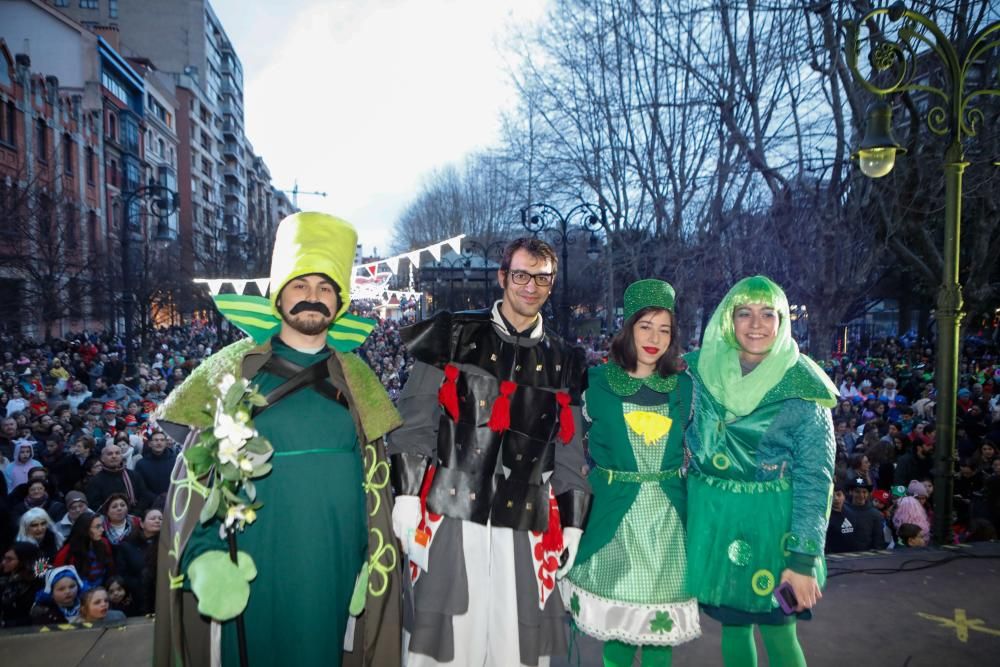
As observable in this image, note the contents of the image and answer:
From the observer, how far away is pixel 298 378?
2.60 m

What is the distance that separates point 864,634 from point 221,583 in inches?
149

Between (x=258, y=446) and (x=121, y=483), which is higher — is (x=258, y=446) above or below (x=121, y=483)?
above

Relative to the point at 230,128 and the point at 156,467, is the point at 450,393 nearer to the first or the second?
the point at 156,467

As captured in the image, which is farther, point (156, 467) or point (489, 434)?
point (156, 467)

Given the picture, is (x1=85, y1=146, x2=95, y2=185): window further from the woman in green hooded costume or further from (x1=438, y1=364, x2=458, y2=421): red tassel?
the woman in green hooded costume

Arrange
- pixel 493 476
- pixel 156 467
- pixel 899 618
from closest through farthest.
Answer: pixel 493 476 < pixel 899 618 < pixel 156 467

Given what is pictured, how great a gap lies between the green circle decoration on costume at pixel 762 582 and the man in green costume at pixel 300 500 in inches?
58.4

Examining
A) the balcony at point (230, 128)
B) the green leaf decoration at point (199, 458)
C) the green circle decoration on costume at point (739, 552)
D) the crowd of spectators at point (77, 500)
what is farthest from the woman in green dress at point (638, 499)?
the balcony at point (230, 128)

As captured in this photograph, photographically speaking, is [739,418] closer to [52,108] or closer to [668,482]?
[668,482]

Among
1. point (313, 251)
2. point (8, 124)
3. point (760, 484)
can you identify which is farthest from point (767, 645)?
point (8, 124)

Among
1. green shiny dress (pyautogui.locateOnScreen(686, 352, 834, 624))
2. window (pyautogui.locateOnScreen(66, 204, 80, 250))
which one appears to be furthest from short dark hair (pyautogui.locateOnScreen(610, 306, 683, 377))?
window (pyautogui.locateOnScreen(66, 204, 80, 250))

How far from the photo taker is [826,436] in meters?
2.66

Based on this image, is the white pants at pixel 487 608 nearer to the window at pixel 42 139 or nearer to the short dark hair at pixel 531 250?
the short dark hair at pixel 531 250

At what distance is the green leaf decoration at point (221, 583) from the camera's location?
2.21 m
